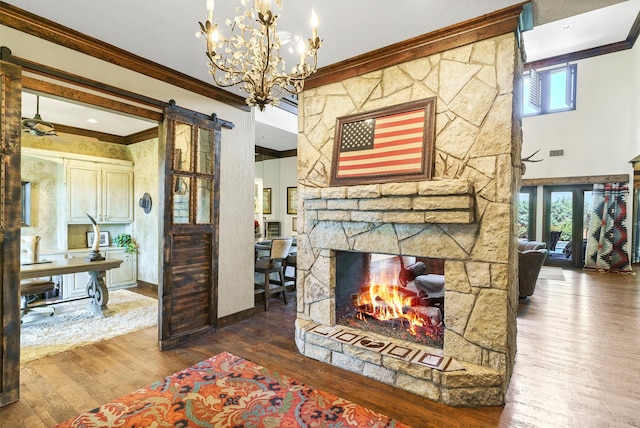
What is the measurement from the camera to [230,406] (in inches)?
89.7

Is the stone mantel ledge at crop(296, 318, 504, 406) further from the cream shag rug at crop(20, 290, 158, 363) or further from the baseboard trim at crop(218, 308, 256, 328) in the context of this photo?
the cream shag rug at crop(20, 290, 158, 363)

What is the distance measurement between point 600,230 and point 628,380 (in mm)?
6583

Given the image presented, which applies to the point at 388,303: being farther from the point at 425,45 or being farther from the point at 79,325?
the point at 79,325

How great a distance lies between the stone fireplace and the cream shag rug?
2.50m

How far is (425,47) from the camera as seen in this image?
2.69 metres

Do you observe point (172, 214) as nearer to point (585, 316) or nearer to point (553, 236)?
point (585, 316)

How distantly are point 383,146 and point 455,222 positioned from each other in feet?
3.17

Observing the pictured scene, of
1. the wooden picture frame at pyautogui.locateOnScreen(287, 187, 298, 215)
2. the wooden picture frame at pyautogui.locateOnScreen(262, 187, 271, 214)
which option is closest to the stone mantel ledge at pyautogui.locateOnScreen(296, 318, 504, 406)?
the wooden picture frame at pyautogui.locateOnScreen(287, 187, 298, 215)

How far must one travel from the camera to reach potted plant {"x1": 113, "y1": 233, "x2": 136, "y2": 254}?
19.5ft

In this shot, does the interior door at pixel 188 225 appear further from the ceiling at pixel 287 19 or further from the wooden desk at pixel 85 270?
the wooden desk at pixel 85 270

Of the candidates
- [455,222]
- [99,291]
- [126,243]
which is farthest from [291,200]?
[455,222]

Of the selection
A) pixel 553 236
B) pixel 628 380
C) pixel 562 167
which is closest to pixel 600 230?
pixel 553 236

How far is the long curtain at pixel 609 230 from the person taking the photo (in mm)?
7289

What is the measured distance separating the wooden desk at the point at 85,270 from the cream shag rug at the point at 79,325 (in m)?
0.22
